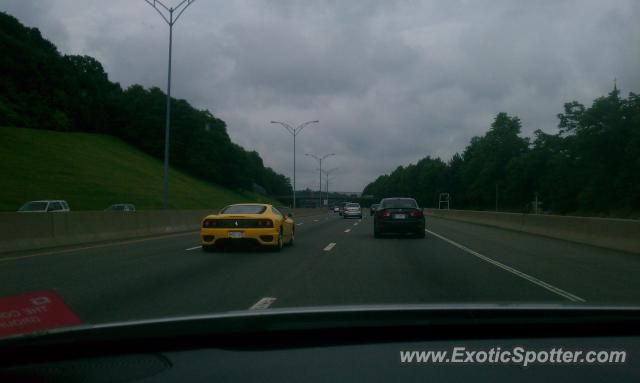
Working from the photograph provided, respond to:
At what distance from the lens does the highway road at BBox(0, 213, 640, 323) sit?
25.8 ft

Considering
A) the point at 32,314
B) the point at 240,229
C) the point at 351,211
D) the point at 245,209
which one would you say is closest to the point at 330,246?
the point at 245,209

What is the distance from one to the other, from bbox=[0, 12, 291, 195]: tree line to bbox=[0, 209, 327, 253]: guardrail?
56010 millimetres

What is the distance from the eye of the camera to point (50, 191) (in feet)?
170

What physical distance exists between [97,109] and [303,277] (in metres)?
94.7

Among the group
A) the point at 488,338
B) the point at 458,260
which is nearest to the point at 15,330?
the point at 488,338

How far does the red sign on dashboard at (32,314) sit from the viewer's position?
269cm

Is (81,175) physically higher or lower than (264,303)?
higher

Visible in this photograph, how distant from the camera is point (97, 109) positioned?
9644 cm

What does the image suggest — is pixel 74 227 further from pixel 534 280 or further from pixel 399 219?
pixel 534 280

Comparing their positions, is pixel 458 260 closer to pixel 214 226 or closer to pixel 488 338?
pixel 214 226

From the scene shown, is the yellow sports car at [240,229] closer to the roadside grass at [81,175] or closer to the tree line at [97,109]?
the roadside grass at [81,175]

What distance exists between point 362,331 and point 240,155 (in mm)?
111106

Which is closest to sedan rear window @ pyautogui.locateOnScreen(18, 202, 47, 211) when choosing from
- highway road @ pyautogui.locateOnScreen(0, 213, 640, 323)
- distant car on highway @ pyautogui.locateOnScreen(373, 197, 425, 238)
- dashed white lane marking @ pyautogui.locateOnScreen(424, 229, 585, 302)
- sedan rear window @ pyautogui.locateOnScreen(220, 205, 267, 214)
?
highway road @ pyautogui.locateOnScreen(0, 213, 640, 323)

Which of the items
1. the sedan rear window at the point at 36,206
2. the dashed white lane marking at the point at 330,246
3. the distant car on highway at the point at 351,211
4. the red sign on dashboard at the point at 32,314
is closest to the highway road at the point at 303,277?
the dashed white lane marking at the point at 330,246
